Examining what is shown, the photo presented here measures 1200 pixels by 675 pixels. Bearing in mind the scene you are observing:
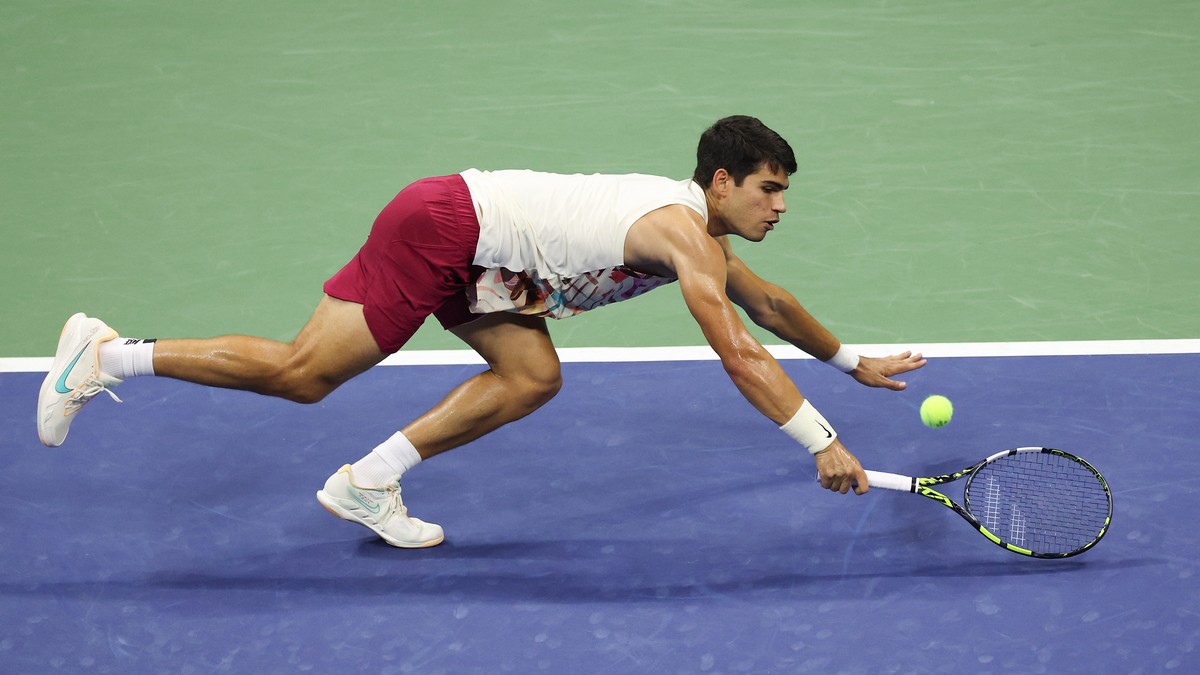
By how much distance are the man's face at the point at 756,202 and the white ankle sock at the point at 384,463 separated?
1.41 m

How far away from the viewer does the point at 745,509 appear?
17.4ft

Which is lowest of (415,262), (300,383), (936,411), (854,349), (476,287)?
(854,349)

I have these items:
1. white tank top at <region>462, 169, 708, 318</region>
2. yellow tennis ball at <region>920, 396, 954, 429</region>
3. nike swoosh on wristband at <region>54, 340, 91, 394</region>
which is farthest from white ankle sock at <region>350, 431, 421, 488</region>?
yellow tennis ball at <region>920, 396, 954, 429</region>

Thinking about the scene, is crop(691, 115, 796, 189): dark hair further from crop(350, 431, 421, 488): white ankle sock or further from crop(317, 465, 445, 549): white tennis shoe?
crop(317, 465, 445, 549): white tennis shoe

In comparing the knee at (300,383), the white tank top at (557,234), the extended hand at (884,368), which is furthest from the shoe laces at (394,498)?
the extended hand at (884,368)

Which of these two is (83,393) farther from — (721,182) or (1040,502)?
(1040,502)

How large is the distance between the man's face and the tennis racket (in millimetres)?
947

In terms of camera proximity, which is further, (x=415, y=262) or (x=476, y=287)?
(x=476, y=287)

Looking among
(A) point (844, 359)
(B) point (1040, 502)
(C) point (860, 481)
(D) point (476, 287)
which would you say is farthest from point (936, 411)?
(D) point (476, 287)

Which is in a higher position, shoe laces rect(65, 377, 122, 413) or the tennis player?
the tennis player

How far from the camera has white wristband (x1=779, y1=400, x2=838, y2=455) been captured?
4.52m

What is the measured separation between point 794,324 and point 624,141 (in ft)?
9.77

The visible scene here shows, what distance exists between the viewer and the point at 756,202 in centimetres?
488

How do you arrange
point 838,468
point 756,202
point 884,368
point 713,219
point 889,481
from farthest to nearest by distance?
point 884,368 → point 713,219 → point 756,202 → point 889,481 → point 838,468
